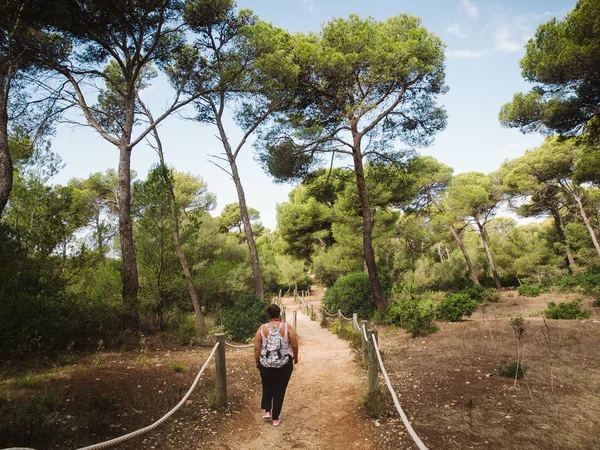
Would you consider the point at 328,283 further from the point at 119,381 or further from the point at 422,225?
the point at 119,381

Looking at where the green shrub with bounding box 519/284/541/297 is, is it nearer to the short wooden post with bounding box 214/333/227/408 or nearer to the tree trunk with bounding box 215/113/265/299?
the tree trunk with bounding box 215/113/265/299

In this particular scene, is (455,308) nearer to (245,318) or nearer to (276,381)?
(245,318)

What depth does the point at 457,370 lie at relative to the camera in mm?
5430

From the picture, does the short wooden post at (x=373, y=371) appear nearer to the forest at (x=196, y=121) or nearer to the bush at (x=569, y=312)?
the forest at (x=196, y=121)

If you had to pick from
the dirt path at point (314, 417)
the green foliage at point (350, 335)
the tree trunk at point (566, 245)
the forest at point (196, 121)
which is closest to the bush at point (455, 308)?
the forest at point (196, 121)

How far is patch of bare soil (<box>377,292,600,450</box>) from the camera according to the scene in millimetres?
3166

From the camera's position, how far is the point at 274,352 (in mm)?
3857

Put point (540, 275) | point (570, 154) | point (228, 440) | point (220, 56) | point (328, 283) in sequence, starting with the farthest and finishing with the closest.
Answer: point (328, 283), point (540, 275), point (570, 154), point (220, 56), point (228, 440)

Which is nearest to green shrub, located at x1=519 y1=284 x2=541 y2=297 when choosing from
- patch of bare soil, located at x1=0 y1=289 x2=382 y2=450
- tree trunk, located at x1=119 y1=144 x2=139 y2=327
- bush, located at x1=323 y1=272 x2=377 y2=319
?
bush, located at x1=323 y1=272 x2=377 y2=319

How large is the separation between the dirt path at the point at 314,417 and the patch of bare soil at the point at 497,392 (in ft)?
1.58

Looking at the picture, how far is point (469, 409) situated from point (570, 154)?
2224 centimetres

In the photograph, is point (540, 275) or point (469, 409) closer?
point (469, 409)

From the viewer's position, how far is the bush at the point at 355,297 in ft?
42.5

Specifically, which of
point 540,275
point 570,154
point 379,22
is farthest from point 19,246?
point 540,275
